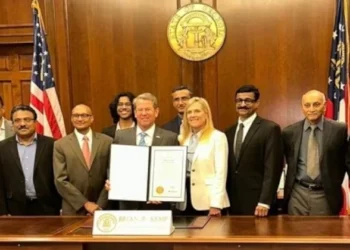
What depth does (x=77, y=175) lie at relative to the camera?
3.42 m

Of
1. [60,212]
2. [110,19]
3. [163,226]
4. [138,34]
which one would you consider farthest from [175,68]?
[163,226]

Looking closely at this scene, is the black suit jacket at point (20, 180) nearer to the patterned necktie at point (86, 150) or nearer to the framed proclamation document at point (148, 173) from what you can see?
the patterned necktie at point (86, 150)

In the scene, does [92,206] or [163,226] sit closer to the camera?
[163,226]

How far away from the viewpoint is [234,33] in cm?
487

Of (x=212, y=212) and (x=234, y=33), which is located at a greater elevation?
(x=234, y=33)

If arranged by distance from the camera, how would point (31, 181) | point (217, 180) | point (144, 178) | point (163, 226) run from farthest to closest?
point (31, 181)
point (217, 180)
point (144, 178)
point (163, 226)

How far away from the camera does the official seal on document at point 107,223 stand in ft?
8.36

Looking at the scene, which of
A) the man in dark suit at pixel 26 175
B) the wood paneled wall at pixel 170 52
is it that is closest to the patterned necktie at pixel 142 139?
the man in dark suit at pixel 26 175

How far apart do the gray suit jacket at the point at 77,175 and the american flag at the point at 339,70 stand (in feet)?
7.17

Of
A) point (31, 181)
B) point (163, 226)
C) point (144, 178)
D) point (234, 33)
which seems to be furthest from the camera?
point (234, 33)

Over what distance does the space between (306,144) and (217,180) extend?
0.66m

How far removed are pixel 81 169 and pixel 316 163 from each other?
1603 mm

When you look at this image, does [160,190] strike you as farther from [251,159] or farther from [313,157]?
[313,157]

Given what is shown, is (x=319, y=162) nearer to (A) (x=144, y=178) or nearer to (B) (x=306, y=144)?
(B) (x=306, y=144)
